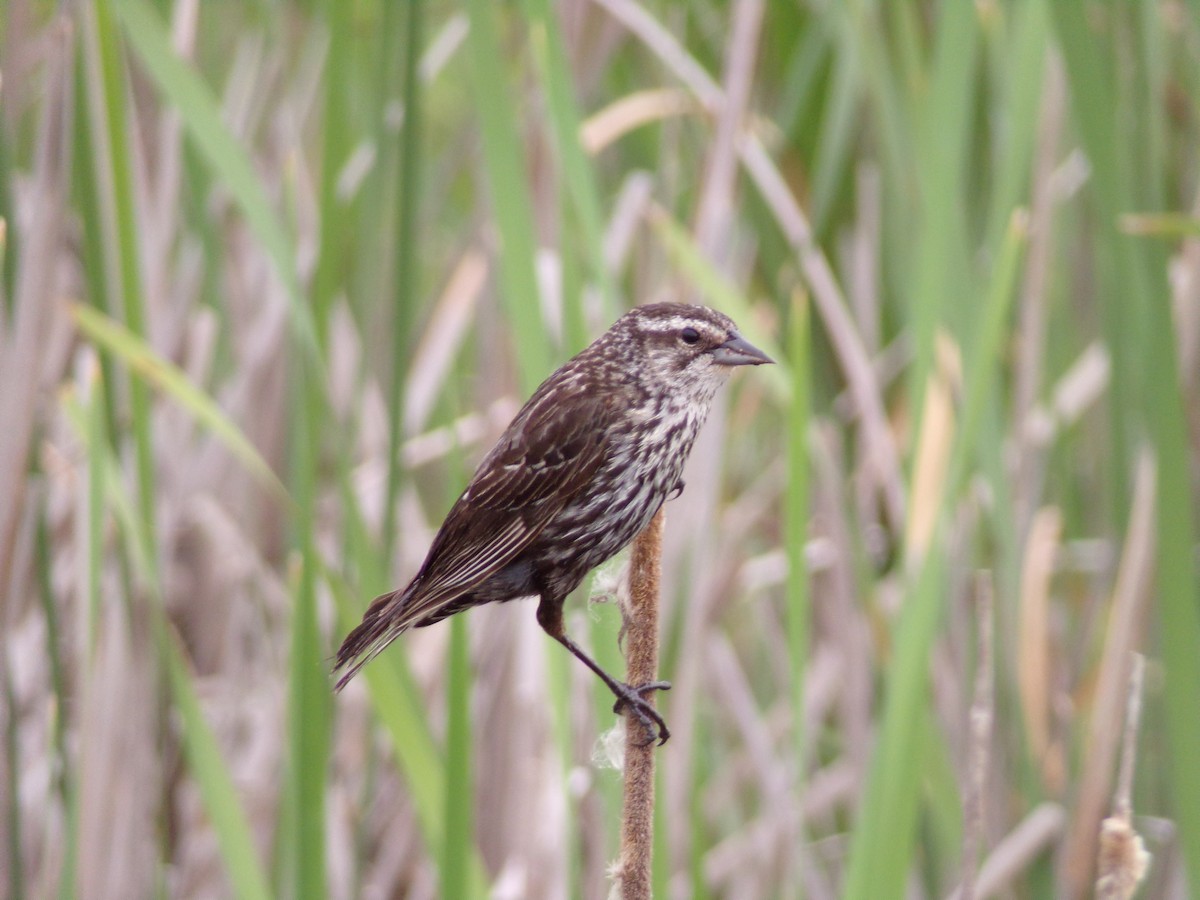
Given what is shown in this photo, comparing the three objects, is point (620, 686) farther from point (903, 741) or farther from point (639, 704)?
point (903, 741)

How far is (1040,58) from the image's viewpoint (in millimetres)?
2041

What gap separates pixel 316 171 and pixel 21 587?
1.49 metres

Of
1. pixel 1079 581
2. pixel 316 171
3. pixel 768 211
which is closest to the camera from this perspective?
pixel 768 211

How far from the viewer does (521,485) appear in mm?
1944

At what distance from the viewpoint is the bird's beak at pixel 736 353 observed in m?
1.94

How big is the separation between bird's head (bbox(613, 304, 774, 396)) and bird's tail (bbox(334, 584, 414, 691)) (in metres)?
0.53

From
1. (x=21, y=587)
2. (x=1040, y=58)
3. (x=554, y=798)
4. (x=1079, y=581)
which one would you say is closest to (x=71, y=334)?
(x=21, y=587)

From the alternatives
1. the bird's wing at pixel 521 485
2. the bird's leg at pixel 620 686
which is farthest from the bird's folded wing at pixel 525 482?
the bird's leg at pixel 620 686

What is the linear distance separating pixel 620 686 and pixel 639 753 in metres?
0.16

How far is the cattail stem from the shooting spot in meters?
1.51

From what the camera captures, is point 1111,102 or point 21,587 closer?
point 1111,102

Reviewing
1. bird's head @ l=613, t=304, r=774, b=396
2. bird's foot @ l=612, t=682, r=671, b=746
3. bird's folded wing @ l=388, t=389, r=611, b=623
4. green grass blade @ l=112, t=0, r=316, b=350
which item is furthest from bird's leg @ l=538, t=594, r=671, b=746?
green grass blade @ l=112, t=0, r=316, b=350

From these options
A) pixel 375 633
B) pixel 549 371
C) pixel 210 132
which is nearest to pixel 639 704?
pixel 375 633

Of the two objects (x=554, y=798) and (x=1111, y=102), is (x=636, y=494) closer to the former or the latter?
(x=554, y=798)
